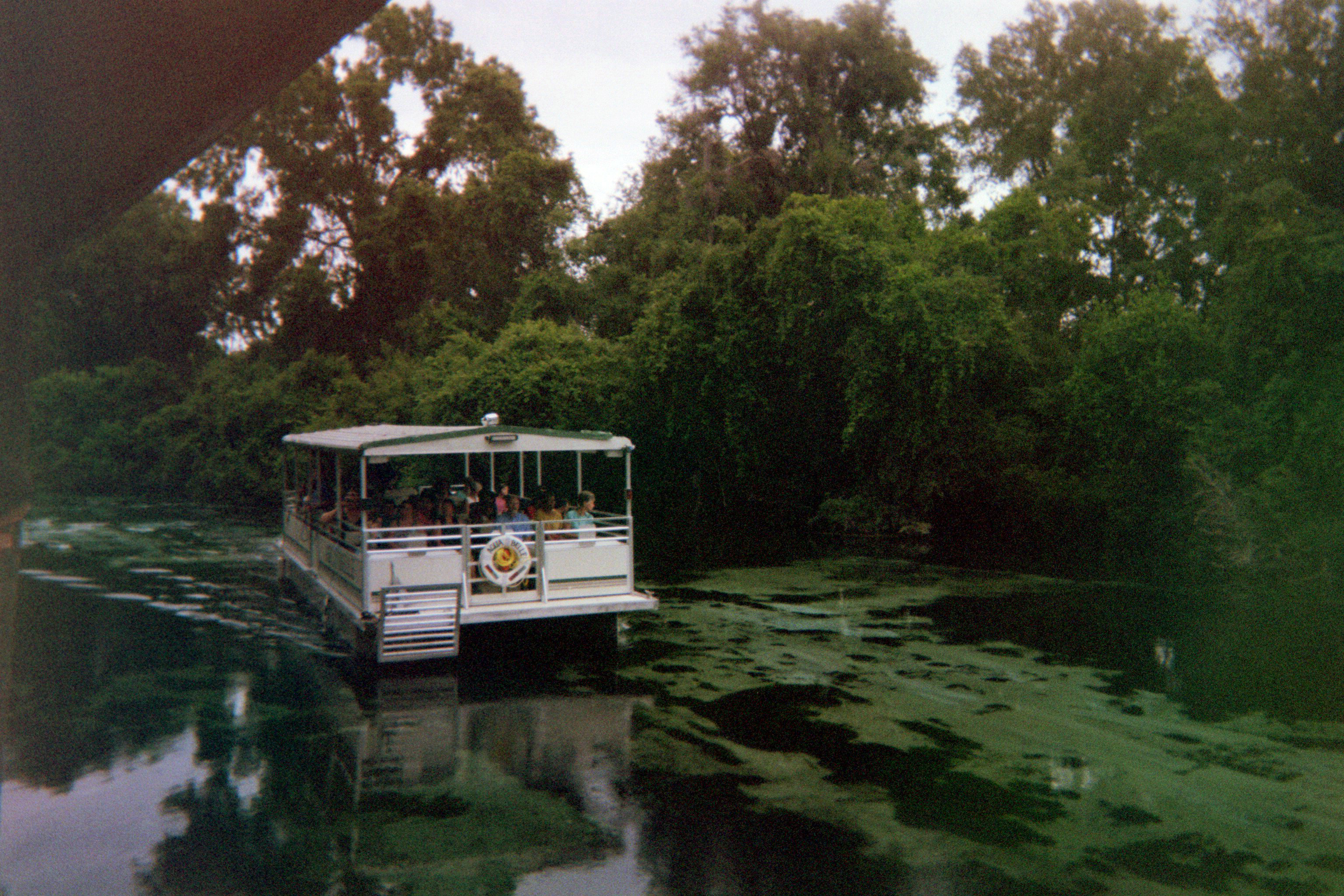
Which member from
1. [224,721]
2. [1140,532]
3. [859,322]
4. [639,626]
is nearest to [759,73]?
[859,322]

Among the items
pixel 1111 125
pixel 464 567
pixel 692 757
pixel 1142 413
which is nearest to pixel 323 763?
pixel 692 757

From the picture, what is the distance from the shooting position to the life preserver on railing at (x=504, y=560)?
533 inches

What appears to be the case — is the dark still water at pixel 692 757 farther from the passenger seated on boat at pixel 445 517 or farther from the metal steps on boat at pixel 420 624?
the passenger seated on boat at pixel 445 517

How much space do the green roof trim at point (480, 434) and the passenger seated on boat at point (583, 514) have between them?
2.61 ft

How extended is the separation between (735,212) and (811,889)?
3207 centimetres

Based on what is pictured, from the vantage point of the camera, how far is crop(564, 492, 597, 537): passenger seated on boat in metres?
14.8

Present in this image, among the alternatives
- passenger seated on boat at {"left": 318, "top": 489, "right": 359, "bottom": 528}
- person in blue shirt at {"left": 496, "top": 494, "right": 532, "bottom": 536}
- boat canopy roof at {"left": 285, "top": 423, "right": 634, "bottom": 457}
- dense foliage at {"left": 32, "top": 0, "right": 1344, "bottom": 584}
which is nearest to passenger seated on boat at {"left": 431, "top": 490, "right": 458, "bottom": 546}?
person in blue shirt at {"left": 496, "top": 494, "right": 532, "bottom": 536}

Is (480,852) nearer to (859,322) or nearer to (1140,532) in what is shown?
(859,322)

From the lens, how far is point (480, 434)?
46.2 ft

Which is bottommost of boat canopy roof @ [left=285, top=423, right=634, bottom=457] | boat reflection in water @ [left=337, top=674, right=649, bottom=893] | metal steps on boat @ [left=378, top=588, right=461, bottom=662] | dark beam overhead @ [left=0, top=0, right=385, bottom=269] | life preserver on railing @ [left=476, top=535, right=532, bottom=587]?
boat reflection in water @ [left=337, top=674, right=649, bottom=893]

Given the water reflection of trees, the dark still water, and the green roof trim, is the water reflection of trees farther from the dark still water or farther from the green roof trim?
the green roof trim

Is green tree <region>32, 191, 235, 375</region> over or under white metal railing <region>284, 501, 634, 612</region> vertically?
over

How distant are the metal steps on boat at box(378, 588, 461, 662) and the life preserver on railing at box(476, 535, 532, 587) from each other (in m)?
0.55

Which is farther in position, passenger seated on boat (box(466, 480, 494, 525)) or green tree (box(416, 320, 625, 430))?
green tree (box(416, 320, 625, 430))
